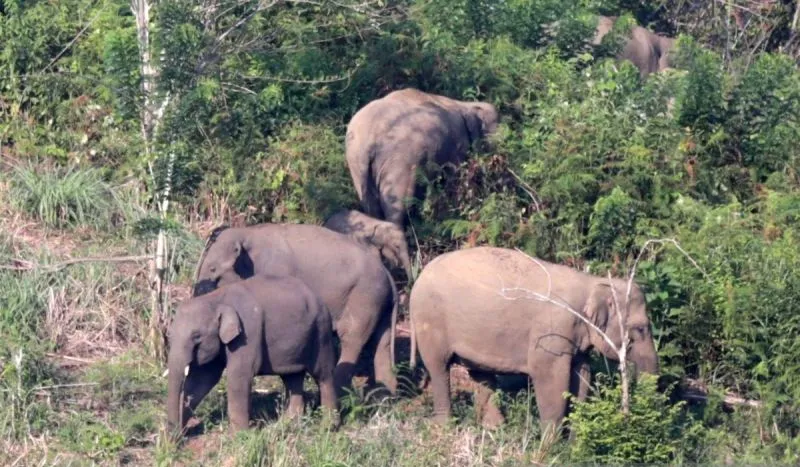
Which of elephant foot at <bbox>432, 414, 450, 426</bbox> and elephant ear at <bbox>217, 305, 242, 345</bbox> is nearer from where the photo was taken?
elephant ear at <bbox>217, 305, 242, 345</bbox>

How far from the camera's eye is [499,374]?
1065cm

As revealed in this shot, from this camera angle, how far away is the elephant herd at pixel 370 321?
32.1 feet

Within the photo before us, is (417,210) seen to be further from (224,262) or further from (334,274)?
(224,262)

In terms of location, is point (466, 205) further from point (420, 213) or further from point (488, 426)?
point (488, 426)

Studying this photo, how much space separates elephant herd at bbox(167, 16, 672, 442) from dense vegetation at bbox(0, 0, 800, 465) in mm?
270

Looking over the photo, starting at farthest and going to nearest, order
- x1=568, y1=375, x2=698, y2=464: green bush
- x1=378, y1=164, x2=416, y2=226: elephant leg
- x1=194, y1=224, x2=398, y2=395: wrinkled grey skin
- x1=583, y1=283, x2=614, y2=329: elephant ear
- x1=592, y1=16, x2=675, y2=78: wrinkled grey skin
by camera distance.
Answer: x1=592, y1=16, x2=675, y2=78: wrinkled grey skin, x1=378, y1=164, x2=416, y2=226: elephant leg, x1=194, y1=224, x2=398, y2=395: wrinkled grey skin, x1=583, y1=283, x2=614, y2=329: elephant ear, x1=568, y1=375, x2=698, y2=464: green bush

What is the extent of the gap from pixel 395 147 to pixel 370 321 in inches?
83.6

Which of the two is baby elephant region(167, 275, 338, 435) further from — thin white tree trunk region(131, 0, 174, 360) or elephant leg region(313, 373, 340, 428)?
thin white tree trunk region(131, 0, 174, 360)

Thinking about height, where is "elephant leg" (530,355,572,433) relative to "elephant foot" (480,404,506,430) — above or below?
above

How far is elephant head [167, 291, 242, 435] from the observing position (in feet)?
31.7

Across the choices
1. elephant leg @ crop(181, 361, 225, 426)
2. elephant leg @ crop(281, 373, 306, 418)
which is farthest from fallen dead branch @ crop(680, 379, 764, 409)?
elephant leg @ crop(181, 361, 225, 426)

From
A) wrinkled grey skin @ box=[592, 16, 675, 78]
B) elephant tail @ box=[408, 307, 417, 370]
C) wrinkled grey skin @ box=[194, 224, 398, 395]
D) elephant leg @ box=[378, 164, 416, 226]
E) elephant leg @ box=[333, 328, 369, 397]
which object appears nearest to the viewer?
elephant tail @ box=[408, 307, 417, 370]

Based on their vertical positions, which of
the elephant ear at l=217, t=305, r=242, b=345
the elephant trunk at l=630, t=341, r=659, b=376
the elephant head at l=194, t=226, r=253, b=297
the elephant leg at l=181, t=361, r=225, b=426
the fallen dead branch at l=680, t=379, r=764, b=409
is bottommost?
the fallen dead branch at l=680, t=379, r=764, b=409

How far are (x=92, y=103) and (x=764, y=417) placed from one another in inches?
255
